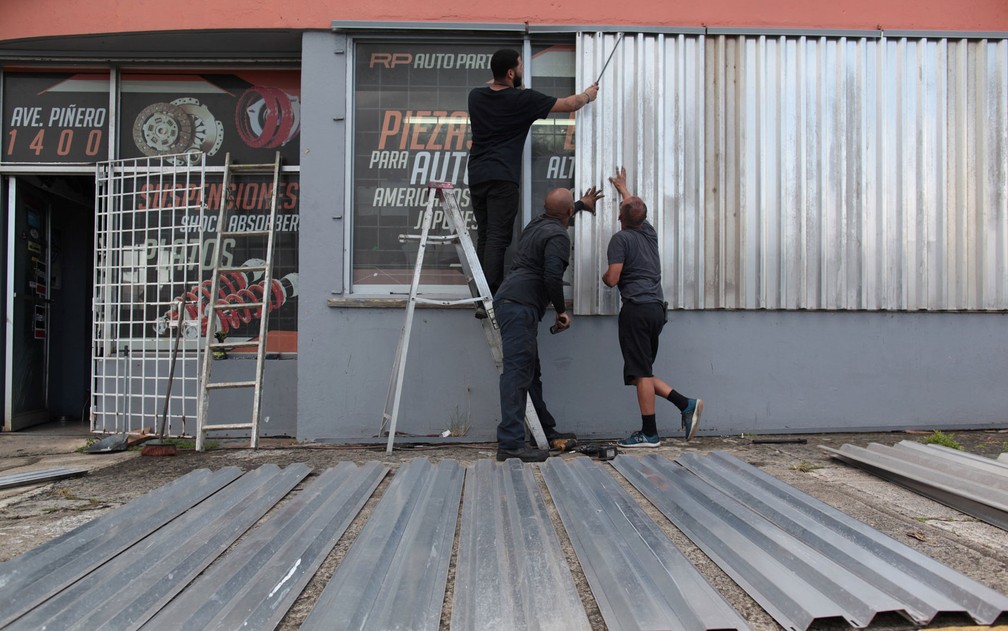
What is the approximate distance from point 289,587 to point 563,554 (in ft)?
3.21

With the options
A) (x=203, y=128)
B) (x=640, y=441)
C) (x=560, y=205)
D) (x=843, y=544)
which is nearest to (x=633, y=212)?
(x=560, y=205)

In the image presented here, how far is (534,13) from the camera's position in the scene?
4.84 m

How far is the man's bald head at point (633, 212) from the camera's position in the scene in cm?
440

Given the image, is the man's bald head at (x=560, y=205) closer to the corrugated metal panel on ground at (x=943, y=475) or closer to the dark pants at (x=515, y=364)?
the dark pants at (x=515, y=364)

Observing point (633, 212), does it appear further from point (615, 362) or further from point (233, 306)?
point (233, 306)

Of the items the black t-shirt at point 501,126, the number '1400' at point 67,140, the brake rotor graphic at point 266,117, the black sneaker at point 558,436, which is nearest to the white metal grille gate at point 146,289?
the number '1400' at point 67,140

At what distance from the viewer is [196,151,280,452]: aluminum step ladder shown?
454 centimetres

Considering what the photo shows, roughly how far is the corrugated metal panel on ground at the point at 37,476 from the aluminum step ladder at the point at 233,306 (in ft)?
2.57

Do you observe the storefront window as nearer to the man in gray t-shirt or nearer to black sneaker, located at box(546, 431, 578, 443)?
the man in gray t-shirt

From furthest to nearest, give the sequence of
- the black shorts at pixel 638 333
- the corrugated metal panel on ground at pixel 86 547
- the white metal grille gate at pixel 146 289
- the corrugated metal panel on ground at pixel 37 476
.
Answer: the white metal grille gate at pixel 146 289 → the black shorts at pixel 638 333 → the corrugated metal panel on ground at pixel 37 476 → the corrugated metal panel on ground at pixel 86 547

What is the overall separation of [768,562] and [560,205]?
2587 mm

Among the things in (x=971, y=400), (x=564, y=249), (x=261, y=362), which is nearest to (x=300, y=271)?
(x=261, y=362)

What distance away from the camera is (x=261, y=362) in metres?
4.65

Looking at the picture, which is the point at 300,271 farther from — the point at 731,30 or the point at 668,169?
the point at 731,30
